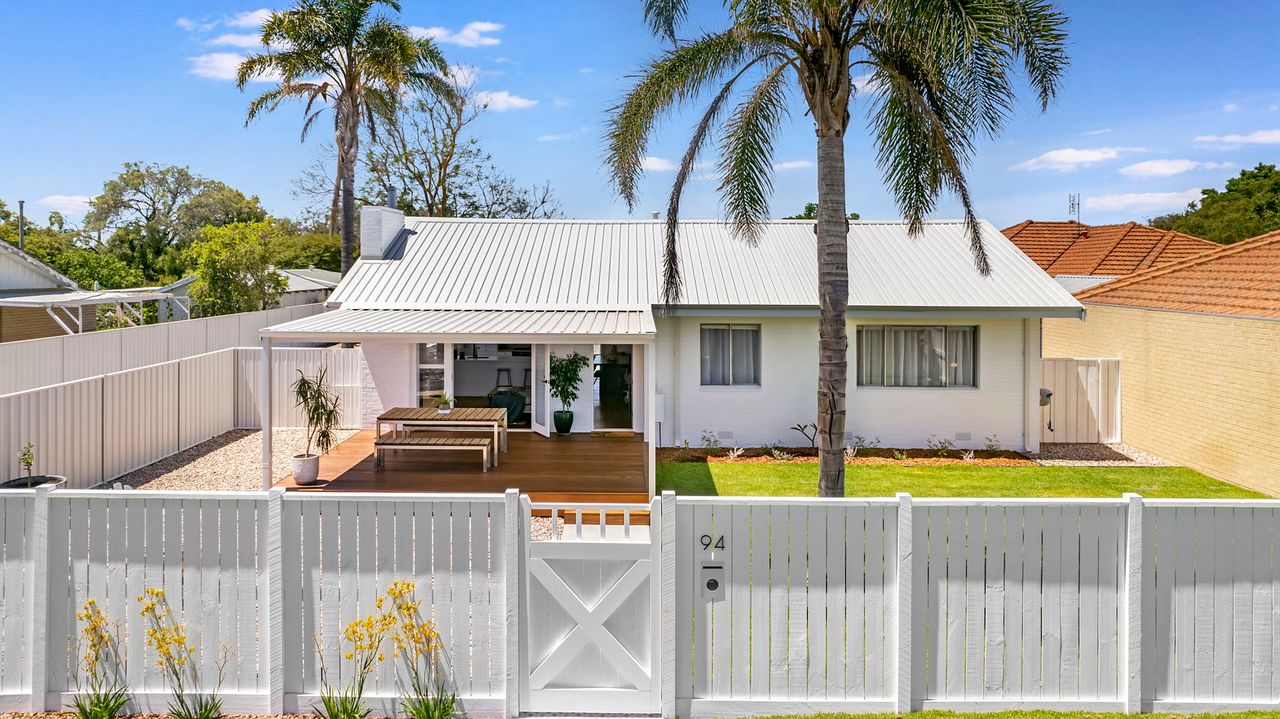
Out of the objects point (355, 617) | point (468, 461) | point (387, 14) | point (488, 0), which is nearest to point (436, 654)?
point (355, 617)

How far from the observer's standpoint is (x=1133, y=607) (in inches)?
221

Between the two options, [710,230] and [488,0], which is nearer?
[710,230]

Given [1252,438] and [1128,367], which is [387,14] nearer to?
[1128,367]

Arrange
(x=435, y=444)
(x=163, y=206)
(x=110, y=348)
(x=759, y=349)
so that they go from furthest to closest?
1. (x=163, y=206)
2. (x=110, y=348)
3. (x=759, y=349)
4. (x=435, y=444)

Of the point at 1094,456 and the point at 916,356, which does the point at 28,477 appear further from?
the point at 1094,456

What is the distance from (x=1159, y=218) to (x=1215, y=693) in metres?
70.7

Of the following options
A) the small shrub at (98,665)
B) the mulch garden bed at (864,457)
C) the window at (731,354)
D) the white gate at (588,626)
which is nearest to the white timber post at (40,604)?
the small shrub at (98,665)

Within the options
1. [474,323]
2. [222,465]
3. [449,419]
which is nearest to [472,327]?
[474,323]

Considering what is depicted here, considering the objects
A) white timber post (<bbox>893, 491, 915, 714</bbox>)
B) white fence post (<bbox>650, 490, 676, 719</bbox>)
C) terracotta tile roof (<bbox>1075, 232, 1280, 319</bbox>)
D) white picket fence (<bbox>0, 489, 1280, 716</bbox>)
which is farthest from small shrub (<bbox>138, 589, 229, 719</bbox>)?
terracotta tile roof (<bbox>1075, 232, 1280, 319</bbox>)

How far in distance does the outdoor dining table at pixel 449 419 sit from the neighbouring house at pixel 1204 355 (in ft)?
36.2

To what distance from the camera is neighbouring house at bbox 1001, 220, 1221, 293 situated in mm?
27312

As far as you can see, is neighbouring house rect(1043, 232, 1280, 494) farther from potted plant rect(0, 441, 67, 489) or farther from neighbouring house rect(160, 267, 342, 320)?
neighbouring house rect(160, 267, 342, 320)

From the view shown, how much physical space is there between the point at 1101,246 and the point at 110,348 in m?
27.5

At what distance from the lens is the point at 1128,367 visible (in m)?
17.2
